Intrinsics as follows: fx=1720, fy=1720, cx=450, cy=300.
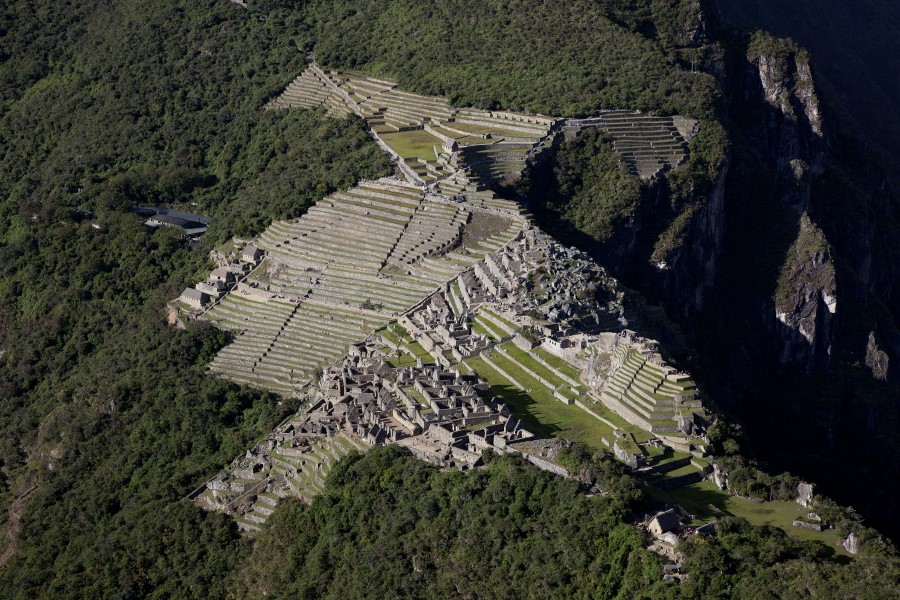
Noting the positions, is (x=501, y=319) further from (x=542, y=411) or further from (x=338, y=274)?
Result: (x=338, y=274)

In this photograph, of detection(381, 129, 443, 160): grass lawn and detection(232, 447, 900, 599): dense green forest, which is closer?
detection(232, 447, 900, 599): dense green forest

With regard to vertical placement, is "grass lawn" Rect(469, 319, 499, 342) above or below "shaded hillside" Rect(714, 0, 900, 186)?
above

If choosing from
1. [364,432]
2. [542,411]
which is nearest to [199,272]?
[364,432]

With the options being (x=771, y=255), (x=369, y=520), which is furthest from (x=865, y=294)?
(x=369, y=520)

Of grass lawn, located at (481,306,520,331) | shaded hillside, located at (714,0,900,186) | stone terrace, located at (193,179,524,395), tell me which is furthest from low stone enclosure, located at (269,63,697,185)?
shaded hillside, located at (714,0,900,186)

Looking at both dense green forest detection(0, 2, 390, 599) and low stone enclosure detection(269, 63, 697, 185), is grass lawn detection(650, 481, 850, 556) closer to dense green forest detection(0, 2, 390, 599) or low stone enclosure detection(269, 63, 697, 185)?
dense green forest detection(0, 2, 390, 599)

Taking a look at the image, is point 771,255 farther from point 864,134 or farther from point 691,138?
point 864,134

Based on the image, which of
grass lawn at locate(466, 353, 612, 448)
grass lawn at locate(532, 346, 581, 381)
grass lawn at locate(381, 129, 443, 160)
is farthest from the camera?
grass lawn at locate(381, 129, 443, 160)
